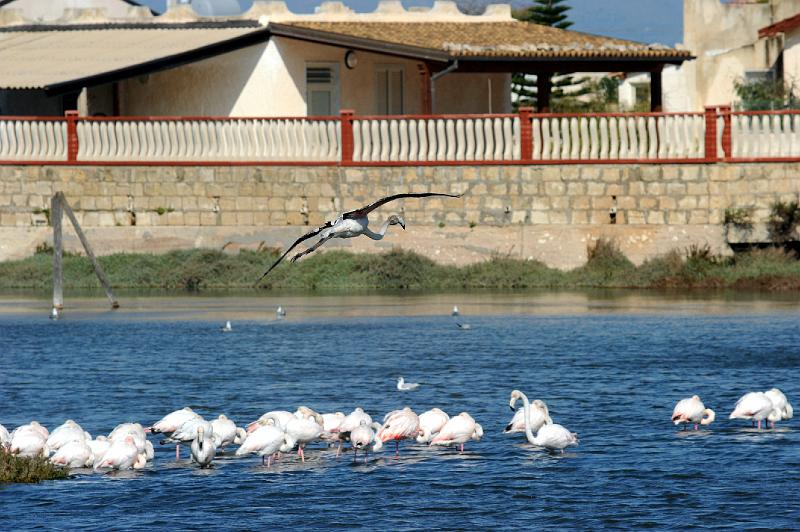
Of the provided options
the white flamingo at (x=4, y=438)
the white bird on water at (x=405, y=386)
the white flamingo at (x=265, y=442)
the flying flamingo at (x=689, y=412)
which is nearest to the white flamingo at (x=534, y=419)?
the flying flamingo at (x=689, y=412)

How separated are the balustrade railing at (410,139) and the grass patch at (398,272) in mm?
1976

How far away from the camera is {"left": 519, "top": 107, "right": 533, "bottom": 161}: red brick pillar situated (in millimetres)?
37188

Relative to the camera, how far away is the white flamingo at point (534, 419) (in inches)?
780

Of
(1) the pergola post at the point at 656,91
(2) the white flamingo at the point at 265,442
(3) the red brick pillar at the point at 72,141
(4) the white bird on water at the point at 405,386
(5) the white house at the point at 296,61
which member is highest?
(5) the white house at the point at 296,61

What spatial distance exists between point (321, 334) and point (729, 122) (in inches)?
423

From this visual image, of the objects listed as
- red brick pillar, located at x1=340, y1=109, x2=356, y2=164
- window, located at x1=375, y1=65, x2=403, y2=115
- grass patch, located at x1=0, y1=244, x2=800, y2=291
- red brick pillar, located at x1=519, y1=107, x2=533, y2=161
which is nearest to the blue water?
grass patch, located at x1=0, y1=244, x2=800, y2=291

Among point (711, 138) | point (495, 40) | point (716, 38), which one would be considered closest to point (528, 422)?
point (711, 138)

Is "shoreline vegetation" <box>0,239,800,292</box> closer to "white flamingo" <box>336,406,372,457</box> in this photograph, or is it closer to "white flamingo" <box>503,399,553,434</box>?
"white flamingo" <box>503,399,553,434</box>

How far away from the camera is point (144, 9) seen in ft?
159

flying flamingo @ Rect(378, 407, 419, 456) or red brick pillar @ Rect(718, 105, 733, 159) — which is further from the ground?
red brick pillar @ Rect(718, 105, 733, 159)

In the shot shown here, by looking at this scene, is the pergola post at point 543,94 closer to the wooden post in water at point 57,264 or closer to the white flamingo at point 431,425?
the wooden post in water at point 57,264

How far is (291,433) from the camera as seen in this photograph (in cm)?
1864

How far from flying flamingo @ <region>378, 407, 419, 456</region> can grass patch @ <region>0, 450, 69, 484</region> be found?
337 cm

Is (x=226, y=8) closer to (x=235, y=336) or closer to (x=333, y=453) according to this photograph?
(x=235, y=336)
